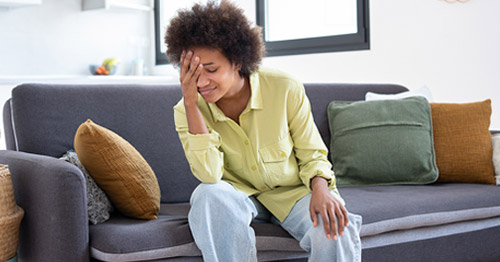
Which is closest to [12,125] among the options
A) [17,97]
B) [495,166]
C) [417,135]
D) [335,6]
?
[17,97]

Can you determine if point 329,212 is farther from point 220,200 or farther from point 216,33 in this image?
point 216,33

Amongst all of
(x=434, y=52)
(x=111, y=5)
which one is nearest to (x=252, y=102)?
(x=434, y=52)

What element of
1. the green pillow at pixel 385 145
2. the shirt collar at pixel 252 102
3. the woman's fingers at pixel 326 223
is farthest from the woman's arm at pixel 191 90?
the green pillow at pixel 385 145

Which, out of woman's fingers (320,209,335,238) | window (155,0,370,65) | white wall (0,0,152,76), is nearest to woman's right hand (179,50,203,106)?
woman's fingers (320,209,335,238)

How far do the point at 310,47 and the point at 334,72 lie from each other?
33 cm

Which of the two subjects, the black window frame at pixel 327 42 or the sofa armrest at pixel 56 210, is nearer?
the sofa armrest at pixel 56 210

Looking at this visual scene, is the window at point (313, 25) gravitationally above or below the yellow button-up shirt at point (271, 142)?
above

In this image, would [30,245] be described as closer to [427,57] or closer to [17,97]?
[17,97]

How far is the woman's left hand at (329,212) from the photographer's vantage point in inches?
62.6

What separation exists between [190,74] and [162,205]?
70 centimetres

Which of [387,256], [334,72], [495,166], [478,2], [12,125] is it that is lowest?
[387,256]

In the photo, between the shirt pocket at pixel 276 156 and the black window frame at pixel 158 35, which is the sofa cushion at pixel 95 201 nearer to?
the shirt pocket at pixel 276 156

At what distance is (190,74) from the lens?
163cm

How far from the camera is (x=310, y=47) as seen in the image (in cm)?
399
